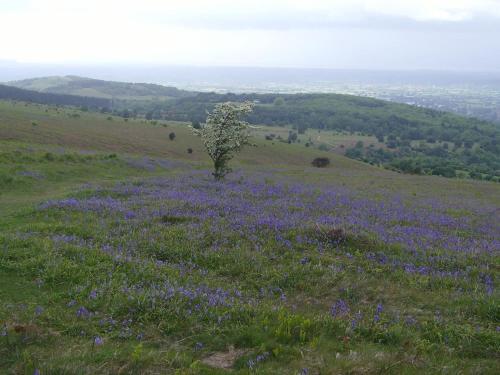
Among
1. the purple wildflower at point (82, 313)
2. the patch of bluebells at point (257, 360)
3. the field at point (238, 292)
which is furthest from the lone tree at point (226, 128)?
the patch of bluebells at point (257, 360)

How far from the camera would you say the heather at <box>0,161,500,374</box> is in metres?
6.46

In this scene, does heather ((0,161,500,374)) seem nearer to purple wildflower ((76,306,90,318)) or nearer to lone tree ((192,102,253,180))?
purple wildflower ((76,306,90,318))

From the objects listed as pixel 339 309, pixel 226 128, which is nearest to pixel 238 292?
pixel 339 309

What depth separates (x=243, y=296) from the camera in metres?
9.21

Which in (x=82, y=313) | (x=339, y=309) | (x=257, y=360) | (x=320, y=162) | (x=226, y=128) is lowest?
(x=320, y=162)

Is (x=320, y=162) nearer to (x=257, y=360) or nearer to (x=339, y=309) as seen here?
(x=339, y=309)

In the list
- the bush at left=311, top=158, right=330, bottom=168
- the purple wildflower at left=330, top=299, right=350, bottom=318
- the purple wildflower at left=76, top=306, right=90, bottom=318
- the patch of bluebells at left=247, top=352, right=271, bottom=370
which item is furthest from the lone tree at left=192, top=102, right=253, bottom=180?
the bush at left=311, top=158, right=330, bottom=168

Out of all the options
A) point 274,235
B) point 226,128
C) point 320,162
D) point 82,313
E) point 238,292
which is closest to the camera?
point 82,313

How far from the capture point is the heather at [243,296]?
6.46 metres

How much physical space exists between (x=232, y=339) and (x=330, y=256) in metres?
5.63

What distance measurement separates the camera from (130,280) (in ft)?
30.0

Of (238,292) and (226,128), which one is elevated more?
(226,128)

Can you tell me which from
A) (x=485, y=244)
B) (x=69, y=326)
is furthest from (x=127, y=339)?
(x=485, y=244)

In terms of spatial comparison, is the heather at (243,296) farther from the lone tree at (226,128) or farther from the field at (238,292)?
the lone tree at (226,128)
